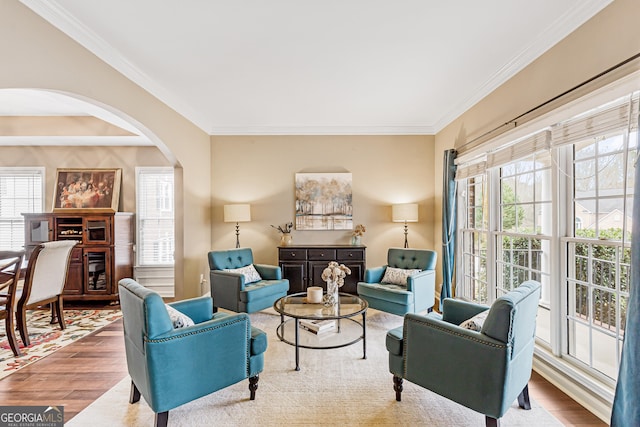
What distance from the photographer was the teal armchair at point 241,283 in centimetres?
376

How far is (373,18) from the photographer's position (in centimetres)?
226

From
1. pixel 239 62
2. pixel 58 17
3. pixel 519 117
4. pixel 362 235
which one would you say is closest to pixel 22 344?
pixel 58 17

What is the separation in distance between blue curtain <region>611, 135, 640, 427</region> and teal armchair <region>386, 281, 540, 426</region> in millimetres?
457

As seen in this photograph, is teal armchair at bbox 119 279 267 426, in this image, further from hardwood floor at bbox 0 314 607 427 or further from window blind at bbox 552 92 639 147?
window blind at bbox 552 92 639 147

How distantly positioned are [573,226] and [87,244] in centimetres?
600

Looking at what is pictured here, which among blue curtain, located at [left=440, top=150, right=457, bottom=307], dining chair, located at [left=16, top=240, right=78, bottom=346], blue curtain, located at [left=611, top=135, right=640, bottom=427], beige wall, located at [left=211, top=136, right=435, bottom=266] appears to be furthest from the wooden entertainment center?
blue curtain, located at [left=611, top=135, right=640, bottom=427]

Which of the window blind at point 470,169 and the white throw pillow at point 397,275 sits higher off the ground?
the window blind at point 470,169

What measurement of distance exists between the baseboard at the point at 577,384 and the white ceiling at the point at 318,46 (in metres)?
2.63

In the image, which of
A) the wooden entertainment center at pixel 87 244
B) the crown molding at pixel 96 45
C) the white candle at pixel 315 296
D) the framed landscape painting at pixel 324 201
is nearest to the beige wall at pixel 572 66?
the framed landscape painting at pixel 324 201

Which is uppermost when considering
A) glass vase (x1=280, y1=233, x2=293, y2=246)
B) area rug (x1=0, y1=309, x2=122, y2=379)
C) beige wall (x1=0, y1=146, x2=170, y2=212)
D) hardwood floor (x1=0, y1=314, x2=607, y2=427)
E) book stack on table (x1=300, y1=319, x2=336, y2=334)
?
beige wall (x1=0, y1=146, x2=170, y2=212)

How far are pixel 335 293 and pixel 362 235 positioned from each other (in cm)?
209

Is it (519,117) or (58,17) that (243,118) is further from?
(519,117)

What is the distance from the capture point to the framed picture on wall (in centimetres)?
473

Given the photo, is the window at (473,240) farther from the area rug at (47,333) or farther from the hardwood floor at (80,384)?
the area rug at (47,333)
